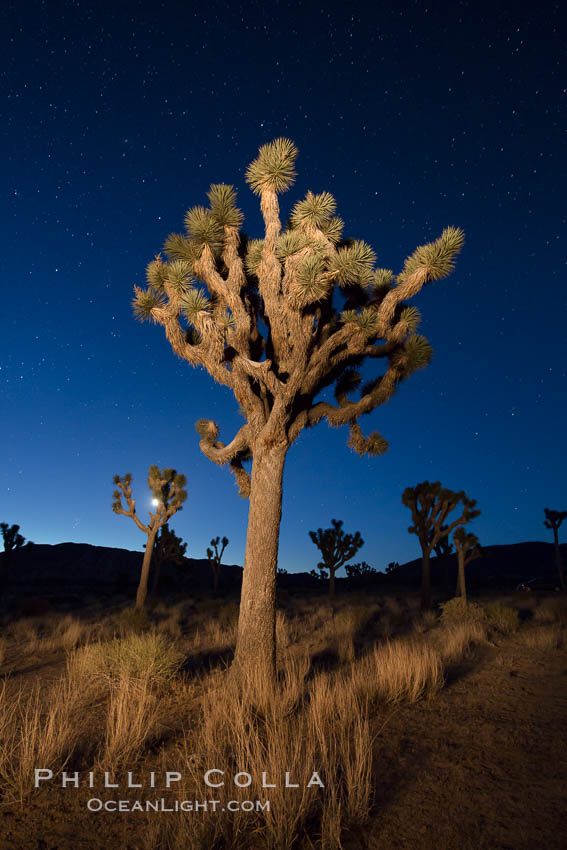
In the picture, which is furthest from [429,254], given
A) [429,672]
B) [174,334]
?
[429,672]

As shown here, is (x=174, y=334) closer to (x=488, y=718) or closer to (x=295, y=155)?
(x=295, y=155)

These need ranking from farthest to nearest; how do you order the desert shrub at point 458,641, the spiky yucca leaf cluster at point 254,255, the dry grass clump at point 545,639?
the dry grass clump at point 545,639 < the desert shrub at point 458,641 < the spiky yucca leaf cluster at point 254,255

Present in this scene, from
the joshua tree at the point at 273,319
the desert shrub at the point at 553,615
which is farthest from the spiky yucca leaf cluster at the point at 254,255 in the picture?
the desert shrub at the point at 553,615

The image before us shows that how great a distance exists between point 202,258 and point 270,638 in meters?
6.25

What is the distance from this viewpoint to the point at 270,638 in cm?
603

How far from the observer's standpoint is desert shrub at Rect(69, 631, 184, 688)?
5691 millimetres

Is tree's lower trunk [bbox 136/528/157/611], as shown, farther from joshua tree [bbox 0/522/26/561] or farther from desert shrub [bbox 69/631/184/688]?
joshua tree [bbox 0/522/26/561]

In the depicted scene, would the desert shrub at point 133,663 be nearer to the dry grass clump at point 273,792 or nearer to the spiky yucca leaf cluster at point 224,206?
the dry grass clump at point 273,792

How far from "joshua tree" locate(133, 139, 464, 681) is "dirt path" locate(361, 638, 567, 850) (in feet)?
7.95

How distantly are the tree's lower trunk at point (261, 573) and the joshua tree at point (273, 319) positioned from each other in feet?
0.05

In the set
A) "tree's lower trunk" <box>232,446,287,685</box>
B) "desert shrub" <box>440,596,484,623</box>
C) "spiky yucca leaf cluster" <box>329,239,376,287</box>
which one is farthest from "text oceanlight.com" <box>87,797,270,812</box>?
"desert shrub" <box>440,596,484,623</box>

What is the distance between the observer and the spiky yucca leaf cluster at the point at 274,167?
23.8 ft

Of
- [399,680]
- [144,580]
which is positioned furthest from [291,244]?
[144,580]

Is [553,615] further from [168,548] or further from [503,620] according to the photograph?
[168,548]
